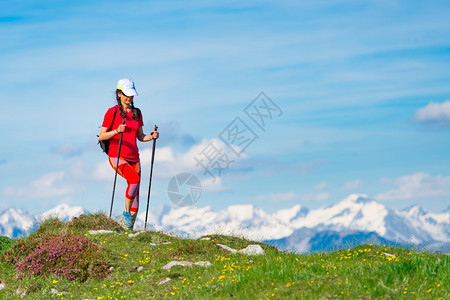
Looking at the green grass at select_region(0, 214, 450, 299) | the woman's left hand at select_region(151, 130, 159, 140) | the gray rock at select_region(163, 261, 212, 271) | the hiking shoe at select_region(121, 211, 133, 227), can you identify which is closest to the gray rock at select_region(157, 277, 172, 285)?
the green grass at select_region(0, 214, 450, 299)

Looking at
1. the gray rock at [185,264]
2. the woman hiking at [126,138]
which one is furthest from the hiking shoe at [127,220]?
the gray rock at [185,264]

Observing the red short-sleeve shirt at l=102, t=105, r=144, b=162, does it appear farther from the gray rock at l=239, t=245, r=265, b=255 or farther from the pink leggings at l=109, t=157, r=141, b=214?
the gray rock at l=239, t=245, r=265, b=255

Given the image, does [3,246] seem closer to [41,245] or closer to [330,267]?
[41,245]

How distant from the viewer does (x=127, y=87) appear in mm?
17969

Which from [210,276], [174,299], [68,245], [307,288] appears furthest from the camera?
[68,245]

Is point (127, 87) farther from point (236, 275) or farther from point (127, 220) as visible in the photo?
point (236, 275)

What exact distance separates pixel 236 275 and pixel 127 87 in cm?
866

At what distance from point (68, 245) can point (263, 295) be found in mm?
6326

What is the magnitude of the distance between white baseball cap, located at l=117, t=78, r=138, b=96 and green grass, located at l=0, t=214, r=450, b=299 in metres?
4.12

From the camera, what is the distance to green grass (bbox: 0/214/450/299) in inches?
387

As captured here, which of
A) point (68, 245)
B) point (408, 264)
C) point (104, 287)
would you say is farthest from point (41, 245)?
point (408, 264)

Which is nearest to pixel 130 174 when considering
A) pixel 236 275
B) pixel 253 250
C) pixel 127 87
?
pixel 127 87

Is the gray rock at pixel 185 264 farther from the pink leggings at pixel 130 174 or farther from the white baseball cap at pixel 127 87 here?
the white baseball cap at pixel 127 87

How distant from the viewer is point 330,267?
11383 mm
